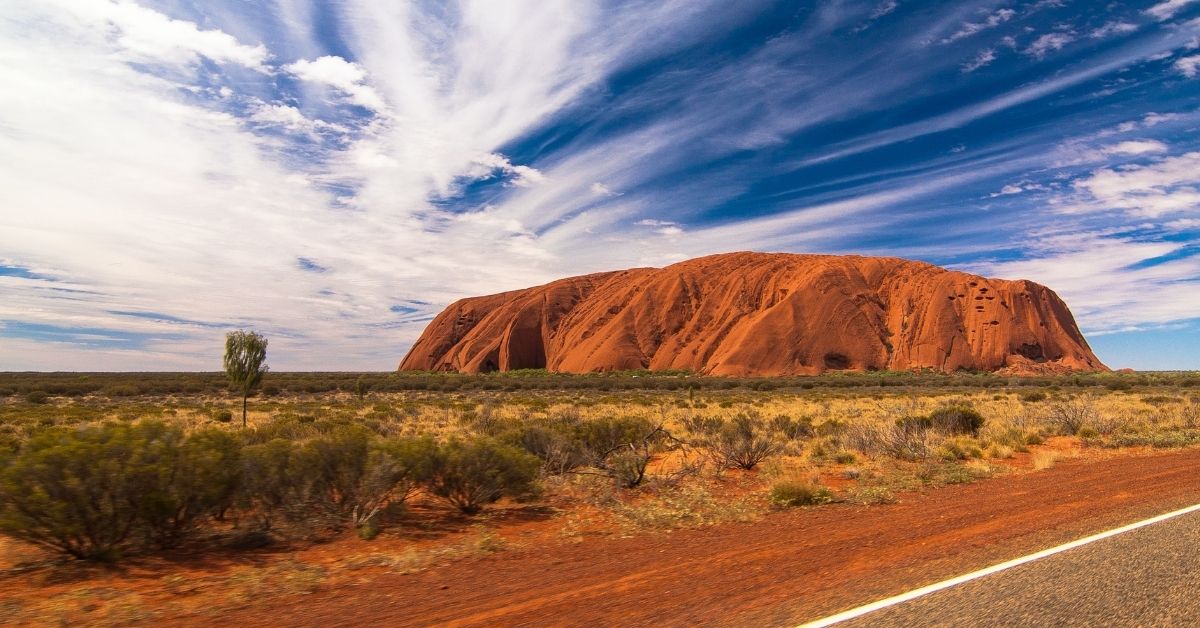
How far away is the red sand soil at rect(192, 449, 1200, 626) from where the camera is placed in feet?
16.2

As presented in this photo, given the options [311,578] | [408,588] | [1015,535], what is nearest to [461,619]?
[408,588]

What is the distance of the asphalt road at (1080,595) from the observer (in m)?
4.39

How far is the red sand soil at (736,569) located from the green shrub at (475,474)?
197 centimetres

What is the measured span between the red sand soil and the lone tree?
2116 centimetres

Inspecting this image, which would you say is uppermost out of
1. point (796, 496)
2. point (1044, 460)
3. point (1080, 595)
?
point (1080, 595)

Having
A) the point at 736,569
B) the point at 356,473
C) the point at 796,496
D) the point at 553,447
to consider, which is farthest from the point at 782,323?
the point at 736,569

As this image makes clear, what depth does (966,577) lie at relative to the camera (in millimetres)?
5473

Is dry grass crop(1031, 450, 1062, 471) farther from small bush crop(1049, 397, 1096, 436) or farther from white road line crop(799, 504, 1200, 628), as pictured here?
white road line crop(799, 504, 1200, 628)

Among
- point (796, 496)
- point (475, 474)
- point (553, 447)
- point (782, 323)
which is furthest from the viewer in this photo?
point (782, 323)

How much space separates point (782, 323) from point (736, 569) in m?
78.6

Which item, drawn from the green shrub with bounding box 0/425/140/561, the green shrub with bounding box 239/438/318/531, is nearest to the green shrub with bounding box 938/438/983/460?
the green shrub with bounding box 239/438/318/531

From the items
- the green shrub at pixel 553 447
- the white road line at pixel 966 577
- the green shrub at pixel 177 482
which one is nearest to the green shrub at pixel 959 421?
the white road line at pixel 966 577

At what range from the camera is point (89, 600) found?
5273 millimetres

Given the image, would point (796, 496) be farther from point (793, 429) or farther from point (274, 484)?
point (793, 429)
